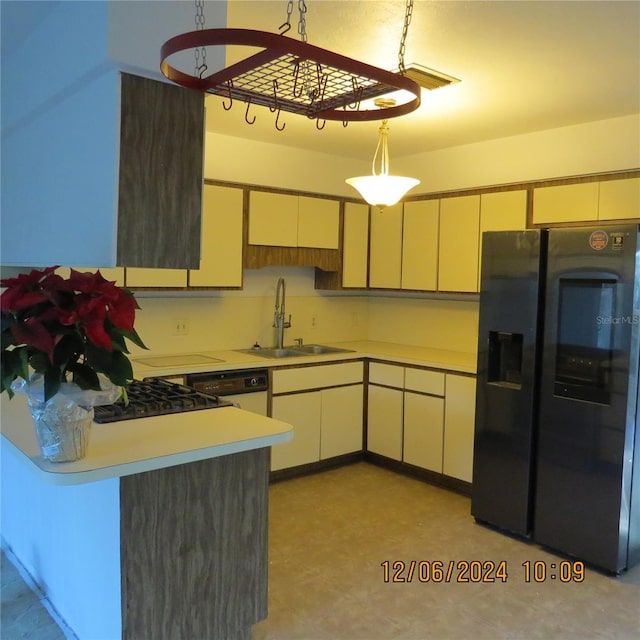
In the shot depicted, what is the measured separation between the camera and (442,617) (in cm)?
262

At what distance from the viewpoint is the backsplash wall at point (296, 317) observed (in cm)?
419

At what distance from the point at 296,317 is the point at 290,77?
3.41 meters

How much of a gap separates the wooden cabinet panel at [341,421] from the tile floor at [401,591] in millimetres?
636

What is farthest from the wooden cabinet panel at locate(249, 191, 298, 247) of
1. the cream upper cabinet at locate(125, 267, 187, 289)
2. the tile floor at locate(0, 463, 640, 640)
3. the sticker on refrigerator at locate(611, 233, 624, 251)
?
the sticker on refrigerator at locate(611, 233, 624, 251)

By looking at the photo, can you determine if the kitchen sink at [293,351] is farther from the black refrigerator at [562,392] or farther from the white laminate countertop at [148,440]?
the white laminate countertop at [148,440]

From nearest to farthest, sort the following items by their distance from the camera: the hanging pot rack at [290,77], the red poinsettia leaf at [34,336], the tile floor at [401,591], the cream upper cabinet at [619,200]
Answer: the hanging pot rack at [290,77]
the red poinsettia leaf at [34,336]
the tile floor at [401,591]
the cream upper cabinet at [619,200]

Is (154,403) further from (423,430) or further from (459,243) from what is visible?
(459,243)

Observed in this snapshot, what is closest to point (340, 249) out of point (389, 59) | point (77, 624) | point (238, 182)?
point (238, 182)

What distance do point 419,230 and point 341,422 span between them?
5.27 ft

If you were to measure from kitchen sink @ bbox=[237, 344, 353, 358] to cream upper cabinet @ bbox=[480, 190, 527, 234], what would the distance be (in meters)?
1.44

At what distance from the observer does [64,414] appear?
170 cm

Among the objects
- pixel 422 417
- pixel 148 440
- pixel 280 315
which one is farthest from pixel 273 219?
pixel 148 440

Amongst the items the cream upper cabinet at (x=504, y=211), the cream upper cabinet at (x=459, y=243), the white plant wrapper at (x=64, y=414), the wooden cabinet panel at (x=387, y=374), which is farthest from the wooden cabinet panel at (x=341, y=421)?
the white plant wrapper at (x=64, y=414)

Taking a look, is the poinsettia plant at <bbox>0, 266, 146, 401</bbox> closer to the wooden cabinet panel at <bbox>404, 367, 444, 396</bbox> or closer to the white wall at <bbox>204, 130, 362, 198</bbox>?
the white wall at <bbox>204, 130, 362, 198</bbox>
